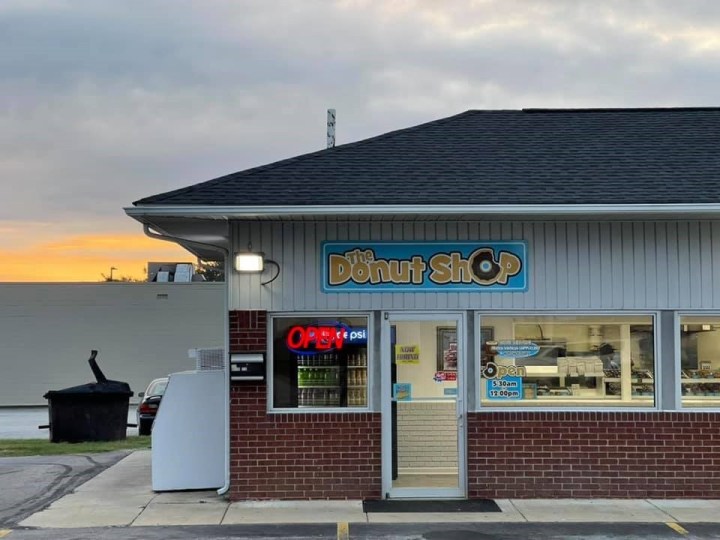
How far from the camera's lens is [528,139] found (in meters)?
11.6

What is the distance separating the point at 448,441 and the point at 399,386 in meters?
0.86

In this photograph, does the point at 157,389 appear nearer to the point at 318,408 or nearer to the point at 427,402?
the point at 318,408

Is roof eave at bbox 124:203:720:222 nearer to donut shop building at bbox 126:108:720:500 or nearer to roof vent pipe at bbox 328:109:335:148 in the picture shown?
donut shop building at bbox 126:108:720:500

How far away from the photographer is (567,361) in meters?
9.98

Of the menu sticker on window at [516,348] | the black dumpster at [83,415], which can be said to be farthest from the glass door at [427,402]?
the black dumpster at [83,415]

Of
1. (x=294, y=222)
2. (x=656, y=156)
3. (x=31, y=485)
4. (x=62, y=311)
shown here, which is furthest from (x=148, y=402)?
(x=62, y=311)

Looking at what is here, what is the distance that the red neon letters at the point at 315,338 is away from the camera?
9812 millimetres

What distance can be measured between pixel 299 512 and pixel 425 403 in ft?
6.21

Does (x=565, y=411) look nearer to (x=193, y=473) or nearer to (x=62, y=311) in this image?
(x=193, y=473)

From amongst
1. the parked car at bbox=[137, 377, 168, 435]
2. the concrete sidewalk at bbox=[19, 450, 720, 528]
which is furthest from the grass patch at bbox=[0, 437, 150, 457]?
the concrete sidewalk at bbox=[19, 450, 720, 528]

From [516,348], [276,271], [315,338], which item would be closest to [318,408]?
[315,338]

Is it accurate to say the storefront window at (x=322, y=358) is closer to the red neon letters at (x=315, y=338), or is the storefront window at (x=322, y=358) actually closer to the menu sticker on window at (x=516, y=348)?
the red neon letters at (x=315, y=338)

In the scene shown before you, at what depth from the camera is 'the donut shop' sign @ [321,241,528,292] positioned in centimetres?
977

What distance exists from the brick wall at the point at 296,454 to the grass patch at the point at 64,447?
22.1 ft
